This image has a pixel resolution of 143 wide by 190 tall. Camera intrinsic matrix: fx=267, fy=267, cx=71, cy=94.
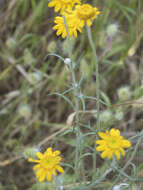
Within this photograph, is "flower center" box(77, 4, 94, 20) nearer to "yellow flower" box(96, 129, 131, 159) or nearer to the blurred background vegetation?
"yellow flower" box(96, 129, 131, 159)

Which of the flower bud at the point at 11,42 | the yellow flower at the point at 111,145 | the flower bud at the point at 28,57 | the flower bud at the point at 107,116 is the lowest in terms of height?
the flower bud at the point at 107,116

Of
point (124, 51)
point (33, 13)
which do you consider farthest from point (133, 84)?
point (33, 13)

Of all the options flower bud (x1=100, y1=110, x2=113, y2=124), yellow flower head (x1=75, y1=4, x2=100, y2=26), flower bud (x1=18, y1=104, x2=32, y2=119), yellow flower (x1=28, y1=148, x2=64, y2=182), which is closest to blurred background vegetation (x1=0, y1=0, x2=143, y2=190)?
flower bud (x1=18, y1=104, x2=32, y2=119)

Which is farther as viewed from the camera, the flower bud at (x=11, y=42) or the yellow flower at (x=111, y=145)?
the flower bud at (x=11, y=42)

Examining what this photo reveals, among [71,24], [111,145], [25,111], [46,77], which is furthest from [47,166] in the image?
[46,77]

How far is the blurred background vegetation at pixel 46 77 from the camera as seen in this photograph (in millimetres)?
1303

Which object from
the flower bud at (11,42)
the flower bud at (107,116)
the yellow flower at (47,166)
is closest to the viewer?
the yellow flower at (47,166)

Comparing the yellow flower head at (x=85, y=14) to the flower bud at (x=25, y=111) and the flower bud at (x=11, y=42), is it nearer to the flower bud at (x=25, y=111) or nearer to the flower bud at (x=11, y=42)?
the flower bud at (x=25, y=111)

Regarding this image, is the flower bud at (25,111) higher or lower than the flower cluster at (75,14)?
lower

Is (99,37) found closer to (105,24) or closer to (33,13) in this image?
(105,24)

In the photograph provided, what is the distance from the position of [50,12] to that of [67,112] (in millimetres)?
585

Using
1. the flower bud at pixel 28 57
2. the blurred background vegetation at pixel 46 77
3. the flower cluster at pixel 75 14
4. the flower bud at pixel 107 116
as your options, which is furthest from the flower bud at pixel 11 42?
the flower cluster at pixel 75 14

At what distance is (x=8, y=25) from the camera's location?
1598mm

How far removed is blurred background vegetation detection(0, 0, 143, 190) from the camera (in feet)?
4.27
